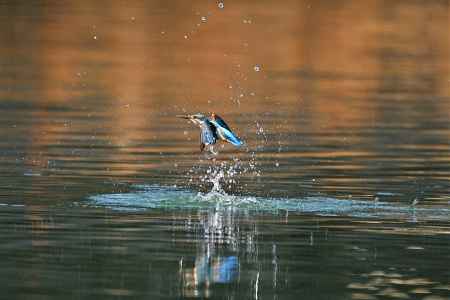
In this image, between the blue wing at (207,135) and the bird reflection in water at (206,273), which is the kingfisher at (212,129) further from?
the bird reflection in water at (206,273)

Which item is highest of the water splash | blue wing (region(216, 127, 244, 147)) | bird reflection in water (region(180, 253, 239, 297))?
blue wing (region(216, 127, 244, 147))

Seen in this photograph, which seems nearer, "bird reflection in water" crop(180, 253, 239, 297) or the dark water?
"bird reflection in water" crop(180, 253, 239, 297)

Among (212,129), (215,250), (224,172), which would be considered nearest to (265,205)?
(212,129)

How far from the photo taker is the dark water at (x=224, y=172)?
Answer: 11531 mm

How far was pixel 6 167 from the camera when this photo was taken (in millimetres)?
16953

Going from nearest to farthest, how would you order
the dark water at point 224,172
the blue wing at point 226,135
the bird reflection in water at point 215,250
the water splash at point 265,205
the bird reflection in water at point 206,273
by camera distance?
the bird reflection in water at point 206,273 → the bird reflection in water at point 215,250 → the dark water at point 224,172 → the blue wing at point 226,135 → the water splash at point 265,205

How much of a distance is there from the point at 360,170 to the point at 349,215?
3180mm

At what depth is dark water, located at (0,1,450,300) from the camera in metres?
11.5

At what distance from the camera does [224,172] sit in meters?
17.5

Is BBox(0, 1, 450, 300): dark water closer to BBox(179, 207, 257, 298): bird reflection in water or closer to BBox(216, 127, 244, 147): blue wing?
BBox(179, 207, 257, 298): bird reflection in water

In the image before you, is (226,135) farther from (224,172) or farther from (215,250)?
(224,172)

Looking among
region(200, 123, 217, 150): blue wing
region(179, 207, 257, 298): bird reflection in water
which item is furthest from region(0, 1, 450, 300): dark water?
region(200, 123, 217, 150): blue wing

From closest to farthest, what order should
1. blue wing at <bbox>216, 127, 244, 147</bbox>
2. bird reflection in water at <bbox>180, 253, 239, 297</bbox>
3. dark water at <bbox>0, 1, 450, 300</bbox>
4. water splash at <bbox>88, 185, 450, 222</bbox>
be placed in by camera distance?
bird reflection in water at <bbox>180, 253, 239, 297</bbox> → dark water at <bbox>0, 1, 450, 300</bbox> → blue wing at <bbox>216, 127, 244, 147</bbox> → water splash at <bbox>88, 185, 450, 222</bbox>

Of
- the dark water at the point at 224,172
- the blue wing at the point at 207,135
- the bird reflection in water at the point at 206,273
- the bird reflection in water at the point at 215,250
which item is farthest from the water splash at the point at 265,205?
the bird reflection in water at the point at 206,273
